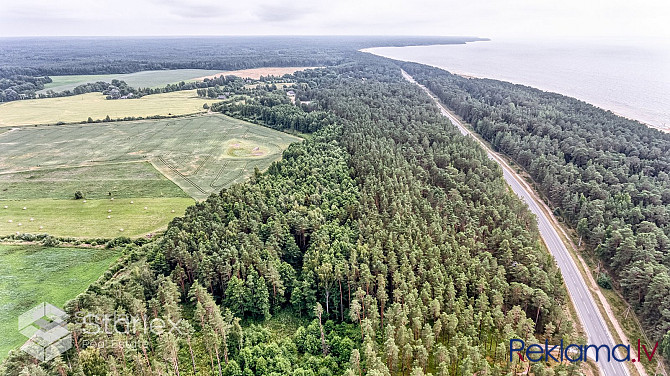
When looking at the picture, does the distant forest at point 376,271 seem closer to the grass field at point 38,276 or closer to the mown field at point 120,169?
the grass field at point 38,276

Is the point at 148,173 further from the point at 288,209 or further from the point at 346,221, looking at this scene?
the point at 346,221

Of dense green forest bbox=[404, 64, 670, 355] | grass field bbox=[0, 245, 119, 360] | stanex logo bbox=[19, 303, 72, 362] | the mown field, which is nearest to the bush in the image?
dense green forest bbox=[404, 64, 670, 355]

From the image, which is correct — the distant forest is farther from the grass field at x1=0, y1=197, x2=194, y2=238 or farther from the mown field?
the mown field

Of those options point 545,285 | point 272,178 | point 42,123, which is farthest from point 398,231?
point 42,123

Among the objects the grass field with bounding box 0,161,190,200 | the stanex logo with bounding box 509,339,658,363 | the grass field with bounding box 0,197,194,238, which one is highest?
the grass field with bounding box 0,161,190,200

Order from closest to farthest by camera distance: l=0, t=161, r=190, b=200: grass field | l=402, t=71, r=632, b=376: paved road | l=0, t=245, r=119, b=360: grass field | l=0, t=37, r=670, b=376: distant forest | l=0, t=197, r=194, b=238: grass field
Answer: l=0, t=37, r=670, b=376: distant forest < l=402, t=71, r=632, b=376: paved road < l=0, t=245, r=119, b=360: grass field < l=0, t=197, r=194, b=238: grass field < l=0, t=161, r=190, b=200: grass field

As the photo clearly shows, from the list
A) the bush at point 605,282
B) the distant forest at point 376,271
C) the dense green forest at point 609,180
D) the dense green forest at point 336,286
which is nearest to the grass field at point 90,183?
the distant forest at point 376,271
